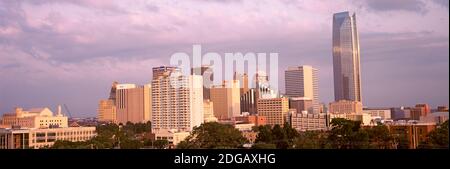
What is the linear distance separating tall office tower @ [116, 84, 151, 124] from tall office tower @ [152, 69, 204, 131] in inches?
25.9

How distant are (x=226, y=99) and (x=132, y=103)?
11.9 ft

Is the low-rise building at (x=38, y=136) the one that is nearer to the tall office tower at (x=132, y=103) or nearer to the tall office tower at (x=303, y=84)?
the tall office tower at (x=132, y=103)

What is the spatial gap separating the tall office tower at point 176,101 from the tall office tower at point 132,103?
66 centimetres

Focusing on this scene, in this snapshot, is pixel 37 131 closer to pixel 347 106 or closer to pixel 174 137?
pixel 174 137

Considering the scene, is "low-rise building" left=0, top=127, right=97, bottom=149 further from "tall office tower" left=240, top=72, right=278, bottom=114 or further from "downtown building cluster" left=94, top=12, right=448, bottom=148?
"tall office tower" left=240, top=72, right=278, bottom=114

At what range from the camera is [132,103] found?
1838cm

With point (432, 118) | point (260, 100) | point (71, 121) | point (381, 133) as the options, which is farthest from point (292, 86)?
point (381, 133)

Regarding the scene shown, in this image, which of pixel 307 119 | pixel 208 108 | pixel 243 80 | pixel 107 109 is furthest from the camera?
pixel 107 109

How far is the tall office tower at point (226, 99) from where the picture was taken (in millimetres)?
16211

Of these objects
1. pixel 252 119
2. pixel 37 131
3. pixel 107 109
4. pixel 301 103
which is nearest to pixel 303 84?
pixel 301 103

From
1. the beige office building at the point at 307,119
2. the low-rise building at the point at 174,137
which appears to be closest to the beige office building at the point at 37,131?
the low-rise building at the point at 174,137

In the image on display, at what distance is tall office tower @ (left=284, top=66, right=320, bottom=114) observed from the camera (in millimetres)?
17797
